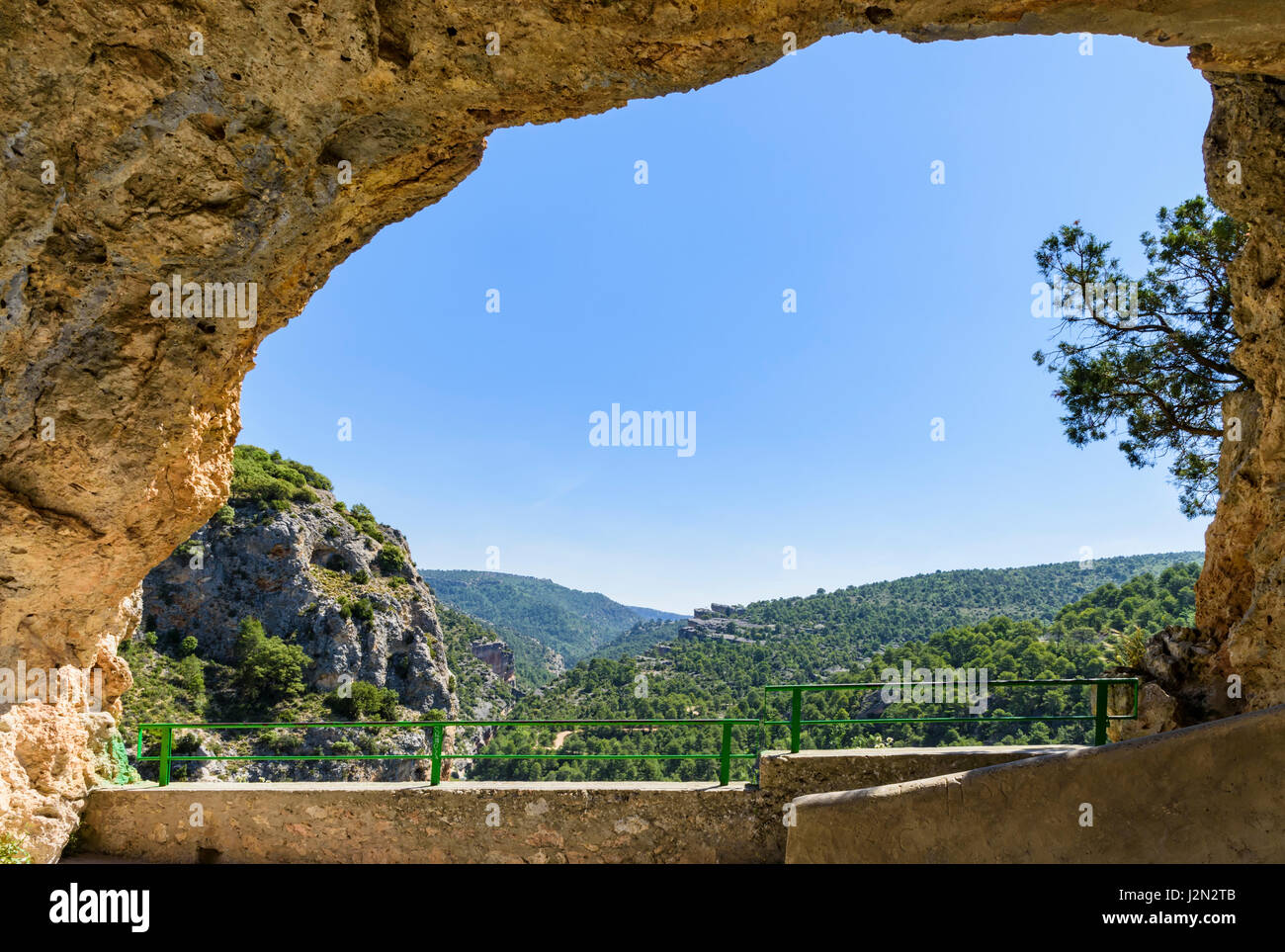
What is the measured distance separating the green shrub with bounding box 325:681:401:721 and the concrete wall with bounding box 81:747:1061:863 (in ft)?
94.3

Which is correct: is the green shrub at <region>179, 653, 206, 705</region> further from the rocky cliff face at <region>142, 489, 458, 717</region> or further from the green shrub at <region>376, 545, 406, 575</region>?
the green shrub at <region>376, 545, 406, 575</region>

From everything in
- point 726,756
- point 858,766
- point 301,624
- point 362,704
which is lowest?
point 362,704

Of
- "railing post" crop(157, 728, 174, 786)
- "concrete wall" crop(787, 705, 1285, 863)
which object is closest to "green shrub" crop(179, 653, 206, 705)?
"railing post" crop(157, 728, 174, 786)

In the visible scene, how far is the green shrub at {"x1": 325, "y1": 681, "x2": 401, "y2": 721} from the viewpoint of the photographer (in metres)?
32.0

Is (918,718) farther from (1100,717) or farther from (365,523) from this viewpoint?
(365,523)

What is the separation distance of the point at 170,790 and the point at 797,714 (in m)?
5.21

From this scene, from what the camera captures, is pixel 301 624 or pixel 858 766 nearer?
pixel 858 766

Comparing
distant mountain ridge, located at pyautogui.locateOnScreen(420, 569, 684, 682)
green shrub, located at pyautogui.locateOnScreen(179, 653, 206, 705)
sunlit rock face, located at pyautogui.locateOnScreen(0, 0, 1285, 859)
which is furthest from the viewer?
distant mountain ridge, located at pyautogui.locateOnScreen(420, 569, 684, 682)

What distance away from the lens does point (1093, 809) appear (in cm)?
399

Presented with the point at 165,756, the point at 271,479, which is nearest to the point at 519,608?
the point at 271,479

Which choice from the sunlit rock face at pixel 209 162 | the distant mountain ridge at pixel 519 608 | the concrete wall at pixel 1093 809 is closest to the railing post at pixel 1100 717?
the sunlit rock face at pixel 209 162

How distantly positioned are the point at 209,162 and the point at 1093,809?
22.9ft
